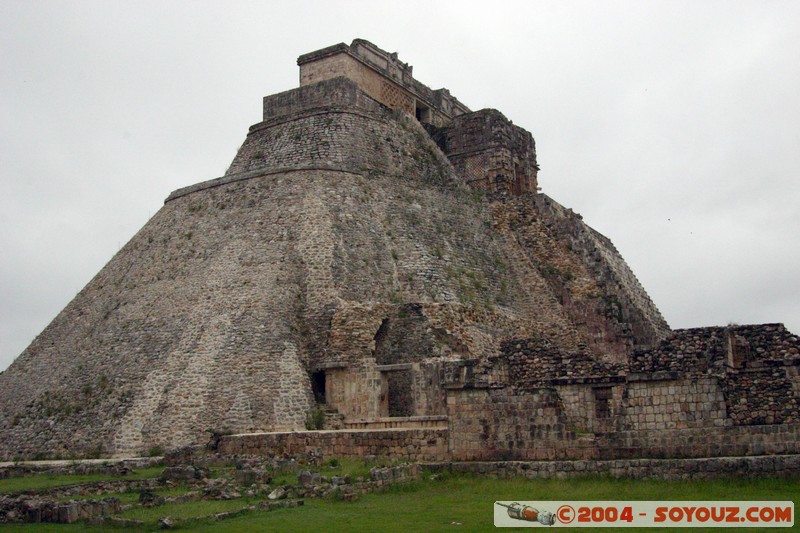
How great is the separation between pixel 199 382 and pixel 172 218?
8959 mm

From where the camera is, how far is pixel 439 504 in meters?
13.7

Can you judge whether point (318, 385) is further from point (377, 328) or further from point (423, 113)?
point (423, 113)

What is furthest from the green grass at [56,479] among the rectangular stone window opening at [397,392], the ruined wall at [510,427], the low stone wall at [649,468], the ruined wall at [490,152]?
the ruined wall at [490,152]

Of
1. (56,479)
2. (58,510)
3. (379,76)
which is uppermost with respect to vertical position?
(379,76)

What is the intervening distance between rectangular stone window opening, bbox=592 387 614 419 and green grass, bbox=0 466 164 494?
27.0 feet

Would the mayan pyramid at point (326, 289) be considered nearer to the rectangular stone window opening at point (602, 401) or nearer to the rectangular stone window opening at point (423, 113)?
the rectangular stone window opening at point (423, 113)

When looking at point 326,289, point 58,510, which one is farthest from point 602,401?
point 326,289

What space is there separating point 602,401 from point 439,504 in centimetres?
359

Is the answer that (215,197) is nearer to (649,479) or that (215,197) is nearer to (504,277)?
(504,277)

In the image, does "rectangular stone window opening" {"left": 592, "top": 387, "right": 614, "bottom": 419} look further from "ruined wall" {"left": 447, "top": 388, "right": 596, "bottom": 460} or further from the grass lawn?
the grass lawn

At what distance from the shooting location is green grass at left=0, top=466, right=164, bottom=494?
16.9m

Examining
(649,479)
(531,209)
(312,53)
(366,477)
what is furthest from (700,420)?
(312,53)

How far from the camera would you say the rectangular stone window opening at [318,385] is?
2369 centimetres

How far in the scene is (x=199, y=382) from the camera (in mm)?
22406
